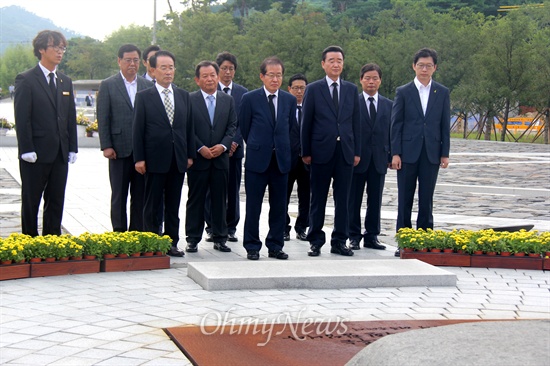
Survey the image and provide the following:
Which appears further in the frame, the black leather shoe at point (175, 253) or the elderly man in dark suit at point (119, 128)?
the elderly man in dark suit at point (119, 128)

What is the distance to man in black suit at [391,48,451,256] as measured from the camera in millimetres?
8867

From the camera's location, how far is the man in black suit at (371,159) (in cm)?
927

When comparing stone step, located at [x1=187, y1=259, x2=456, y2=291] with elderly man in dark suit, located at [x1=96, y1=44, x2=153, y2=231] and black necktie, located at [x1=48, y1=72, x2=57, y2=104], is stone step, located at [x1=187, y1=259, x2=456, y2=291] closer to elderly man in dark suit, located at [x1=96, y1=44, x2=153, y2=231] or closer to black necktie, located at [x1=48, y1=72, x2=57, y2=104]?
elderly man in dark suit, located at [x1=96, y1=44, x2=153, y2=231]

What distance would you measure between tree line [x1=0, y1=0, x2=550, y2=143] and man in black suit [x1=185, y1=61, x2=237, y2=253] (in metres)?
29.7

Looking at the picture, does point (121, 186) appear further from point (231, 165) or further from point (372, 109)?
point (372, 109)

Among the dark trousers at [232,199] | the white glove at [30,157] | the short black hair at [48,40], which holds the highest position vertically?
the short black hair at [48,40]

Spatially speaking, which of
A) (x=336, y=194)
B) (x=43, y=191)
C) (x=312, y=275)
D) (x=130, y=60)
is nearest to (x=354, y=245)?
(x=336, y=194)

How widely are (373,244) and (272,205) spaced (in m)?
1.42

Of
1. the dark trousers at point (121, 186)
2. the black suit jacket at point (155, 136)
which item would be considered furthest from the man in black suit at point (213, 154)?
the dark trousers at point (121, 186)

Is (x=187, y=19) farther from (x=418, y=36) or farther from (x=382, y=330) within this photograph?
(x=382, y=330)

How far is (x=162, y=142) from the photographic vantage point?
8375mm

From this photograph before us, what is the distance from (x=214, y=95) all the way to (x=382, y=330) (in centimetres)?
409

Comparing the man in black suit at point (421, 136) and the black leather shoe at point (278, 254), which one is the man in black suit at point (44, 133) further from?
the man in black suit at point (421, 136)

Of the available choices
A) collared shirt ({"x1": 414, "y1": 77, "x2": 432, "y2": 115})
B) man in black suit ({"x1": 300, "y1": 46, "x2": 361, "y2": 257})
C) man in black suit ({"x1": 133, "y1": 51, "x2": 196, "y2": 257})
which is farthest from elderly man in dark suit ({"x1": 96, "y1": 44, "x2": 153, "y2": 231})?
collared shirt ({"x1": 414, "y1": 77, "x2": 432, "y2": 115})
